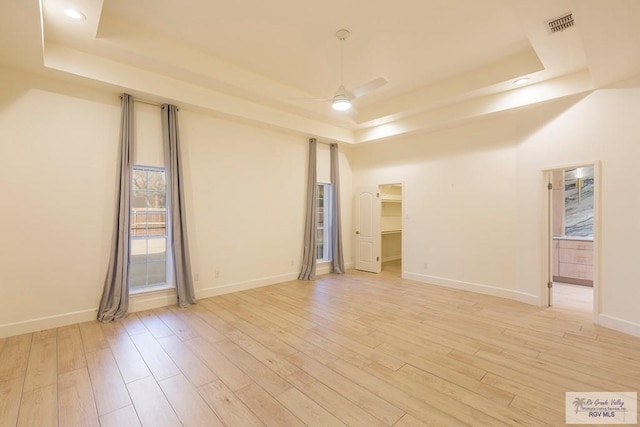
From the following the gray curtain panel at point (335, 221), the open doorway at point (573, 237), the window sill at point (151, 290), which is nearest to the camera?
the window sill at point (151, 290)

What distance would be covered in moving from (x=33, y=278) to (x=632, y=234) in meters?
7.26

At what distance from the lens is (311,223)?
243 inches

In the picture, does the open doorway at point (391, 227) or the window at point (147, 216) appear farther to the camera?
the open doorway at point (391, 227)

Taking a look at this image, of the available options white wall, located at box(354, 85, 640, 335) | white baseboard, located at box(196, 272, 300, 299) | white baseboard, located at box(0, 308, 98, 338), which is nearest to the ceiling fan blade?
white wall, located at box(354, 85, 640, 335)

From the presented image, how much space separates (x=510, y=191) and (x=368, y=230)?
119 inches

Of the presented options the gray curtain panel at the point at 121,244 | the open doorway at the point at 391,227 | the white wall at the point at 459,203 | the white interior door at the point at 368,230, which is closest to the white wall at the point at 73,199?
the gray curtain panel at the point at 121,244

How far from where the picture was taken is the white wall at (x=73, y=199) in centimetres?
332

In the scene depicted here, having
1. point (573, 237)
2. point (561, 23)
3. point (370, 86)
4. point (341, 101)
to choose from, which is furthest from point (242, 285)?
point (573, 237)

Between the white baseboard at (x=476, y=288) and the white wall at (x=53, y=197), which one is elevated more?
the white wall at (x=53, y=197)

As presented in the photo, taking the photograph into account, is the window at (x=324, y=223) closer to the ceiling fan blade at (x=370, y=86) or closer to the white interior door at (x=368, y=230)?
the white interior door at (x=368, y=230)

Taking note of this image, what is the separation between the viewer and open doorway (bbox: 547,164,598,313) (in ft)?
17.2

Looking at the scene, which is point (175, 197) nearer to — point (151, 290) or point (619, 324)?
point (151, 290)

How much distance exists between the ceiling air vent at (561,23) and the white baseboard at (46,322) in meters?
6.36

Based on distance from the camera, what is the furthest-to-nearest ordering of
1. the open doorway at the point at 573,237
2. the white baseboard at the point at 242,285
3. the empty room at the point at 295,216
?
the open doorway at the point at 573,237, the white baseboard at the point at 242,285, the empty room at the point at 295,216
